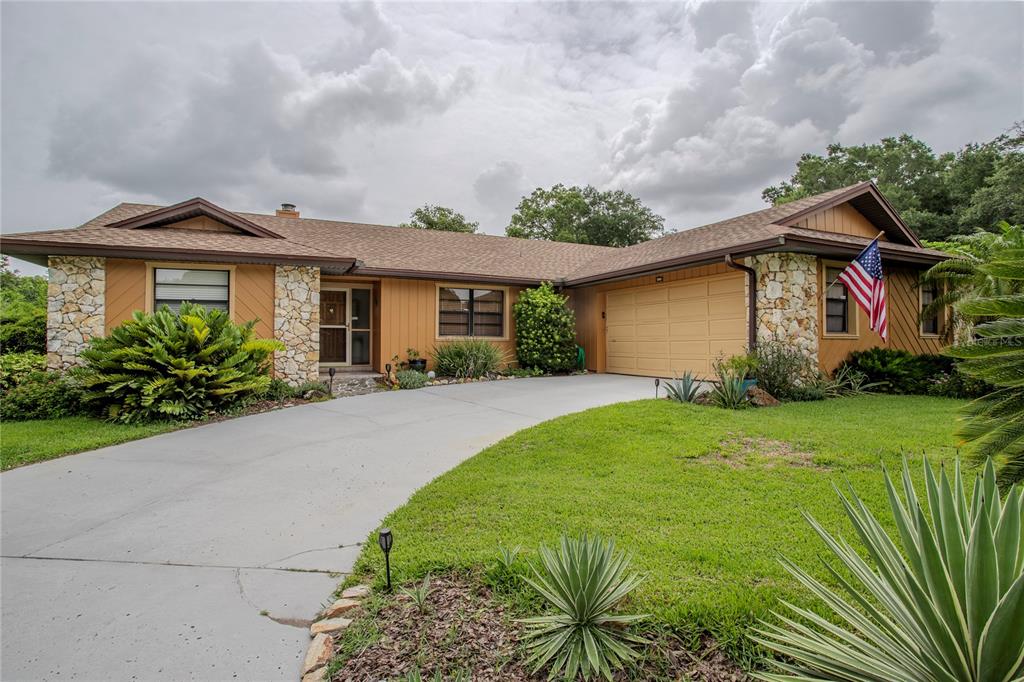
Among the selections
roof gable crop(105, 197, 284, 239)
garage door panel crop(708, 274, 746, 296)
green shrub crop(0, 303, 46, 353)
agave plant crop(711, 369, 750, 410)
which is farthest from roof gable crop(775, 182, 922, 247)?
green shrub crop(0, 303, 46, 353)

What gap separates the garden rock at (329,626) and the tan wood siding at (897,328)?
1120 centimetres

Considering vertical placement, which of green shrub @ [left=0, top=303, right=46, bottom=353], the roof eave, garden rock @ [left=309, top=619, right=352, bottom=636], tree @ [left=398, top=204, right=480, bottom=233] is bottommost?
garden rock @ [left=309, top=619, right=352, bottom=636]

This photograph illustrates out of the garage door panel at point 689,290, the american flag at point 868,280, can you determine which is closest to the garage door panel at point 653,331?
the garage door panel at point 689,290

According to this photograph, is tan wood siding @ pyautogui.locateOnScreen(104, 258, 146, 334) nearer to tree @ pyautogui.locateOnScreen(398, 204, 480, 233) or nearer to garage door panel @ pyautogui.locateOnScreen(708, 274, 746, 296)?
garage door panel @ pyautogui.locateOnScreen(708, 274, 746, 296)

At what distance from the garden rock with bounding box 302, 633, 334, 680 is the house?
897 cm

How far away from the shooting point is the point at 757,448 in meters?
5.73

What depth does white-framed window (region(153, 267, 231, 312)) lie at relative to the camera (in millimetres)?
10219

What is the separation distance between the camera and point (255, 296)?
10.6m

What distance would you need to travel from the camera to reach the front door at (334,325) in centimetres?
1367

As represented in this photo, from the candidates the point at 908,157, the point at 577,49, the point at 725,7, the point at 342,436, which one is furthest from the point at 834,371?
the point at 908,157

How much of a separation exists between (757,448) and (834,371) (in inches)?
260

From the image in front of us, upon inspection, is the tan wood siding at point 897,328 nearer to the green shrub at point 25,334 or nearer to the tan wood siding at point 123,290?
the tan wood siding at point 123,290

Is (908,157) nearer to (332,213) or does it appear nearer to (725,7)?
(725,7)

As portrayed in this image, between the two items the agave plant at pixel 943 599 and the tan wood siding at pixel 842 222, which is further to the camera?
the tan wood siding at pixel 842 222
